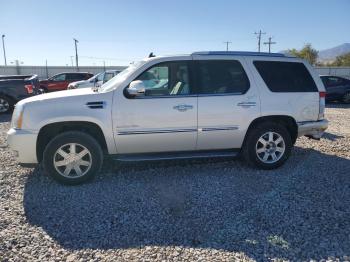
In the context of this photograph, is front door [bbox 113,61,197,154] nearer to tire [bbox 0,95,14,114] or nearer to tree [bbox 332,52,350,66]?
tire [bbox 0,95,14,114]

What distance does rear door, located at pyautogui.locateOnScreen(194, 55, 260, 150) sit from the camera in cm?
523

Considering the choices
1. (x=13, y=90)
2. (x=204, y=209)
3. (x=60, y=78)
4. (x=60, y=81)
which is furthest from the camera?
(x=60, y=78)

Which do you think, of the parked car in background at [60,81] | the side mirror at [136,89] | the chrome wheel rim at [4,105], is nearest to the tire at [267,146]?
the side mirror at [136,89]

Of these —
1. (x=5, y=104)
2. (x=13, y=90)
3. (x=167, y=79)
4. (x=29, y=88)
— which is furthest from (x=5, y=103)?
(x=167, y=79)

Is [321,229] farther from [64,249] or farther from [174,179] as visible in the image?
[64,249]

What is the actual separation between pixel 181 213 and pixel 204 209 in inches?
12.1

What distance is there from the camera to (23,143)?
479 centimetres

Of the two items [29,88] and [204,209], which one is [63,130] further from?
[29,88]

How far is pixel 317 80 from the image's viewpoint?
5.78m

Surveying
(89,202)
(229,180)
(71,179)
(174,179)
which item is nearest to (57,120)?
(71,179)

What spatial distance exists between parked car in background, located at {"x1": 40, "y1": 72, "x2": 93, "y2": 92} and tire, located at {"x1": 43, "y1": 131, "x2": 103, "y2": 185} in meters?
17.2

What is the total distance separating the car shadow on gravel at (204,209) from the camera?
11.3 ft

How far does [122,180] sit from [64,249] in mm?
1956

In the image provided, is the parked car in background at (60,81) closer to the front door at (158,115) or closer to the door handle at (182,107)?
the front door at (158,115)
